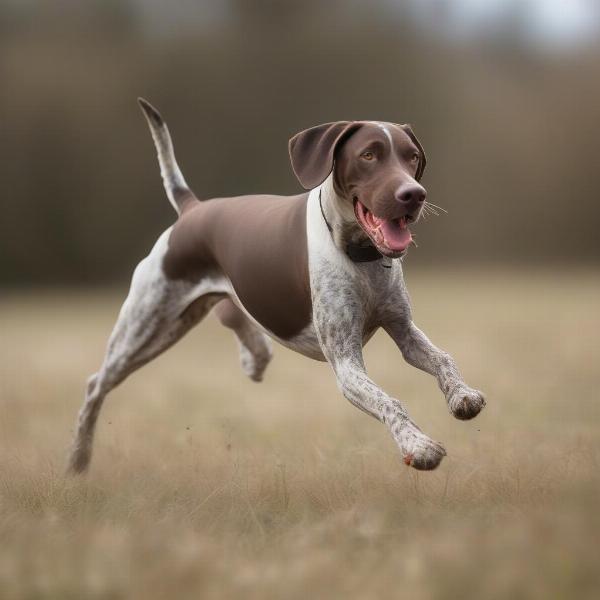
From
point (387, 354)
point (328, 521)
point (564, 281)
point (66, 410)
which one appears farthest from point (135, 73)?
point (328, 521)

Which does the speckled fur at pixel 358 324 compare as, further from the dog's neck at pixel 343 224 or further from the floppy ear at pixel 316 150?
the floppy ear at pixel 316 150

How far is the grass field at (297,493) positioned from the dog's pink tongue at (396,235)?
1070 mm

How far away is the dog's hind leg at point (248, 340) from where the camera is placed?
5773 millimetres

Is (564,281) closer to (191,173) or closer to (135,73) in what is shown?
(191,173)

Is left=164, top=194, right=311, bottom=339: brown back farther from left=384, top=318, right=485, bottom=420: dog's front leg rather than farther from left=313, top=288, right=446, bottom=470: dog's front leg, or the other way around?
left=384, top=318, right=485, bottom=420: dog's front leg

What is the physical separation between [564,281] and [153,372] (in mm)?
12686

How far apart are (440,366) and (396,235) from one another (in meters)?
0.66

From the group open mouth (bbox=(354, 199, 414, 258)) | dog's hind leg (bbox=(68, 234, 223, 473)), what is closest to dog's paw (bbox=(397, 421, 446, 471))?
open mouth (bbox=(354, 199, 414, 258))

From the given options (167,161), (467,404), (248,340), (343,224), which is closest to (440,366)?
(467,404)

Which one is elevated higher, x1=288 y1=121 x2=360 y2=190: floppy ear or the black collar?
x1=288 y1=121 x2=360 y2=190: floppy ear

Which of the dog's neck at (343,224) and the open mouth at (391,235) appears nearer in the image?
the open mouth at (391,235)

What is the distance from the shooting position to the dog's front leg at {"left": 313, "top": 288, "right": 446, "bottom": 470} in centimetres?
422

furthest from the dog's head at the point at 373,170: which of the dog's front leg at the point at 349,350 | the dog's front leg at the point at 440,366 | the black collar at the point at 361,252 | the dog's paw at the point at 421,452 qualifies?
the dog's paw at the point at 421,452

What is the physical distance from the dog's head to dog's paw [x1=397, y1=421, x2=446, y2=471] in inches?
28.3
